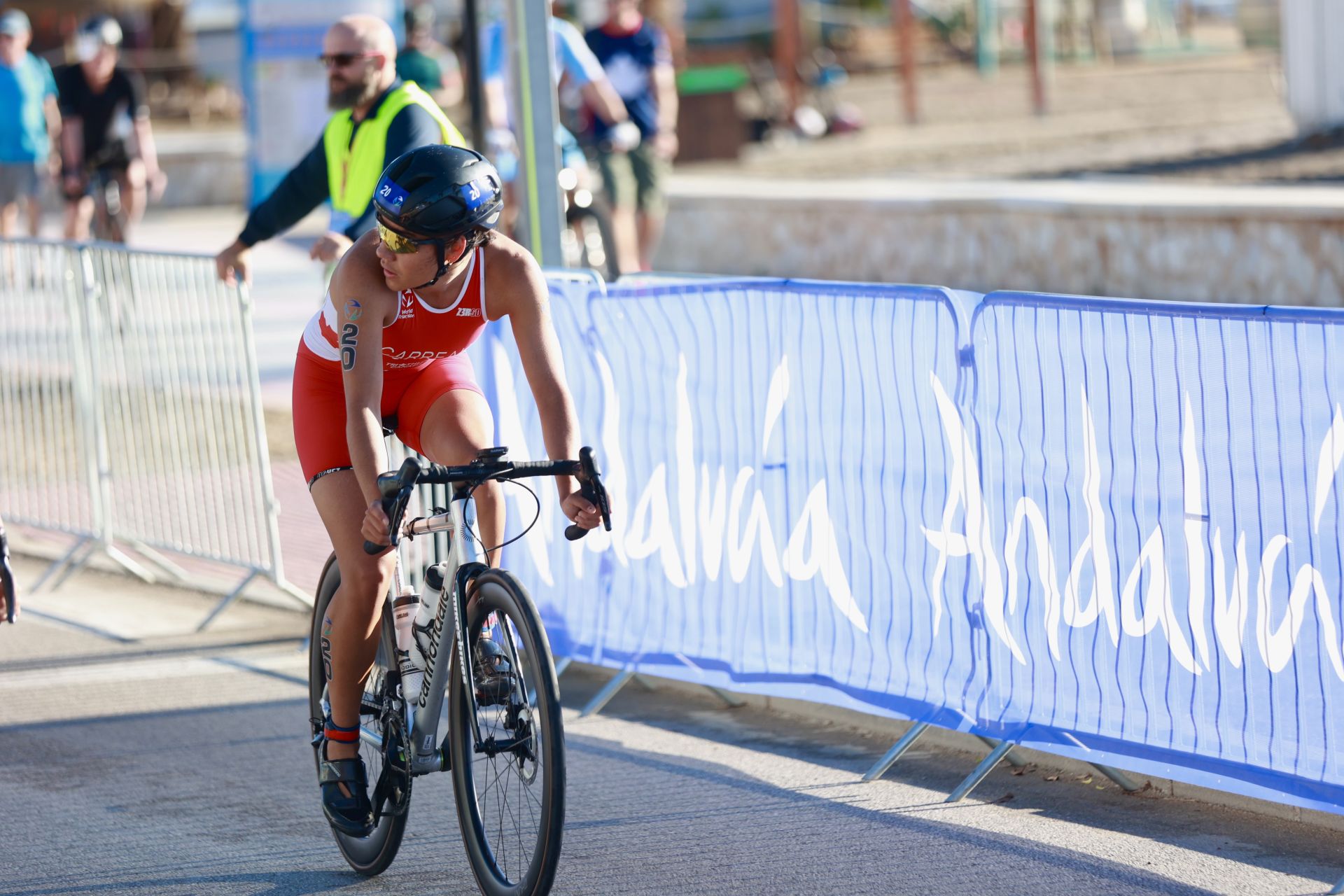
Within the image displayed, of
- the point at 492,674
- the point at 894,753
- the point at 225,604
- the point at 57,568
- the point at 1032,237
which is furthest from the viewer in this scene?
the point at 1032,237

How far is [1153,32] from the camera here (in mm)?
39219

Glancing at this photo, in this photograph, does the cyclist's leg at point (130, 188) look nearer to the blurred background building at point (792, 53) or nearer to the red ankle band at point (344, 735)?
the blurred background building at point (792, 53)

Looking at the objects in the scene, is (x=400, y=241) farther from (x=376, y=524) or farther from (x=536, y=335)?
(x=376, y=524)

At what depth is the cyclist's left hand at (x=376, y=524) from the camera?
13.7ft

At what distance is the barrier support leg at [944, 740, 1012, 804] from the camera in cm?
528

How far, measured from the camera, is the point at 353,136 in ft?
22.7

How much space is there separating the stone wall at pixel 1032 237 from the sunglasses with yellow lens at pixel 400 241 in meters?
8.53

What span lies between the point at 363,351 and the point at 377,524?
1.39ft

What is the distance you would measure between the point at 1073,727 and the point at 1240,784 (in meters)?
0.51

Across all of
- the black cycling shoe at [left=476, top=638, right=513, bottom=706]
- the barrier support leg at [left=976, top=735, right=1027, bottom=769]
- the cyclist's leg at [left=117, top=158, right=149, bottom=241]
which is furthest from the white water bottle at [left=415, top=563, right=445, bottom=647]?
the cyclist's leg at [left=117, top=158, right=149, bottom=241]

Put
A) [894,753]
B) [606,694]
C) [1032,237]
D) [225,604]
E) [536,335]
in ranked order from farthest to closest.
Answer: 1. [1032,237]
2. [225,604]
3. [606,694]
4. [894,753]
5. [536,335]

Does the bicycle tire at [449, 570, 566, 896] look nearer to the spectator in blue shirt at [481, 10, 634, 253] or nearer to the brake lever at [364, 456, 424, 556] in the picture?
the brake lever at [364, 456, 424, 556]

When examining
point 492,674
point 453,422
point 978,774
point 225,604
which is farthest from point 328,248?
point 978,774

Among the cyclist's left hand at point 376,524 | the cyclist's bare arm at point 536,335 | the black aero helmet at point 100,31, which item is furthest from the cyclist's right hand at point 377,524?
the black aero helmet at point 100,31
